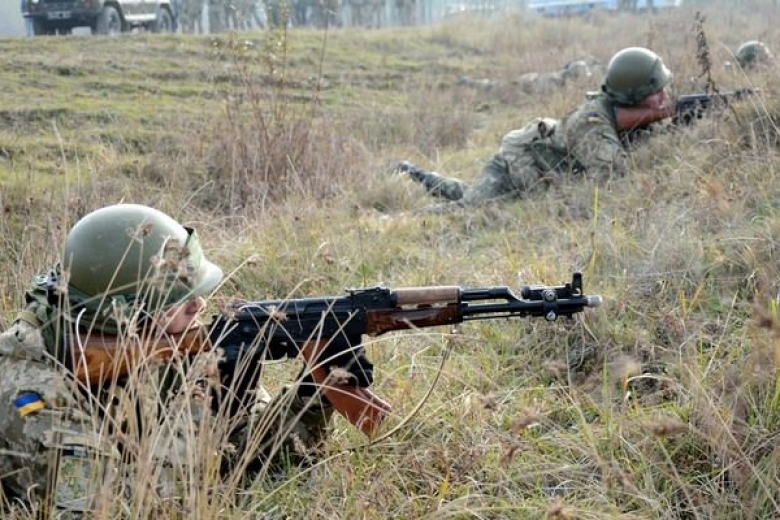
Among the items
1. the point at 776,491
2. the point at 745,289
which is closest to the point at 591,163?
the point at 745,289

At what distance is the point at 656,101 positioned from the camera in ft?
22.7

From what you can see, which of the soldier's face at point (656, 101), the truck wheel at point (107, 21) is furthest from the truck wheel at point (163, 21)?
the soldier's face at point (656, 101)

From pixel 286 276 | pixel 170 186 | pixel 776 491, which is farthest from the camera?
pixel 170 186

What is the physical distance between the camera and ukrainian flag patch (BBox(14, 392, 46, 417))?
2500 mm

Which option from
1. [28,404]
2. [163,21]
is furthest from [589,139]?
[163,21]

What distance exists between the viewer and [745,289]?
4098mm

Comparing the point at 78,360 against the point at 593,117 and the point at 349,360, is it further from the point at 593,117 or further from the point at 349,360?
the point at 593,117

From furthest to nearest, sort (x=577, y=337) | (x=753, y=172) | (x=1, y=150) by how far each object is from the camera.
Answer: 1. (x=1, y=150)
2. (x=753, y=172)
3. (x=577, y=337)

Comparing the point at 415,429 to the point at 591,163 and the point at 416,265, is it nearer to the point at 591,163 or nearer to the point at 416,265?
the point at 416,265

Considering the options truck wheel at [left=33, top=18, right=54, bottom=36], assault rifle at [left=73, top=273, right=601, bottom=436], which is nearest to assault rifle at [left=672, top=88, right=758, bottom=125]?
assault rifle at [left=73, top=273, right=601, bottom=436]

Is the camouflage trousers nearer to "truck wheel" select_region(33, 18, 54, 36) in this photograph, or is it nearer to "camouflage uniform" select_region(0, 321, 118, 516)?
"camouflage uniform" select_region(0, 321, 118, 516)

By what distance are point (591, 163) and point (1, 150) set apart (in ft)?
15.1

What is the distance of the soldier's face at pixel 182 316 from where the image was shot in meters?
2.61

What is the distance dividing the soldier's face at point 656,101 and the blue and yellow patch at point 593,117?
311 millimetres
